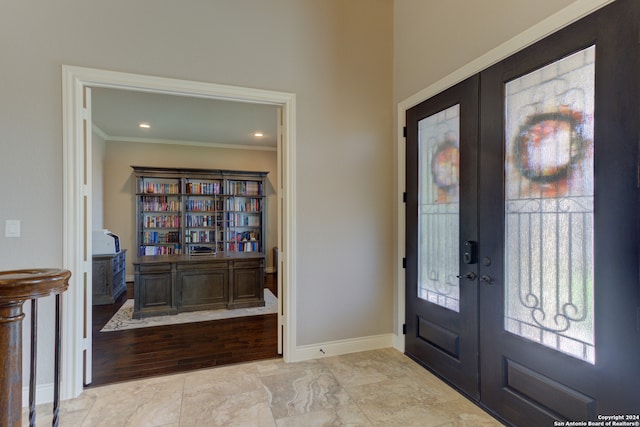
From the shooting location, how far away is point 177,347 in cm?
323

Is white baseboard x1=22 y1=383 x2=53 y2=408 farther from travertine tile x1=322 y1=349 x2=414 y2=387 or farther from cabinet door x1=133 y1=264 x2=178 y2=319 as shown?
travertine tile x1=322 y1=349 x2=414 y2=387

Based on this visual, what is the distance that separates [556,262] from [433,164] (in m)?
1.19

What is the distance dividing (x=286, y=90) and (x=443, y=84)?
131 cm

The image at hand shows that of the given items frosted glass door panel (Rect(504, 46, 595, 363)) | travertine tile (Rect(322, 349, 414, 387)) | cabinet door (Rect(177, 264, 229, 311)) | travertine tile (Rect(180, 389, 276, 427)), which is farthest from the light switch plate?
frosted glass door panel (Rect(504, 46, 595, 363))

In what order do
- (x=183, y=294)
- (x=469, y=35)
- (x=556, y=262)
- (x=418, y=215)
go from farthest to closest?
(x=183, y=294) < (x=418, y=215) < (x=469, y=35) < (x=556, y=262)

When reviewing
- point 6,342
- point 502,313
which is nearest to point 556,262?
point 502,313

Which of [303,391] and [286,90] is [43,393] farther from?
[286,90]

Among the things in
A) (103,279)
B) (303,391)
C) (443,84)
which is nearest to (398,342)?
(303,391)

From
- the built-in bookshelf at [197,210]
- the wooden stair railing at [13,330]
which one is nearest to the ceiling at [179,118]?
the built-in bookshelf at [197,210]

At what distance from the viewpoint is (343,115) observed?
9.93 feet

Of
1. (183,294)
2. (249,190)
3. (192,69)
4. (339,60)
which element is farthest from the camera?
(249,190)

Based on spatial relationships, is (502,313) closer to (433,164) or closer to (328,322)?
(433,164)

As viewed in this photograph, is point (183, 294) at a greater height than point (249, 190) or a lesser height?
lesser

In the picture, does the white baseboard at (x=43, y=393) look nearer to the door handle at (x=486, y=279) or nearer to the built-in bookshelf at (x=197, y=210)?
the door handle at (x=486, y=279)
